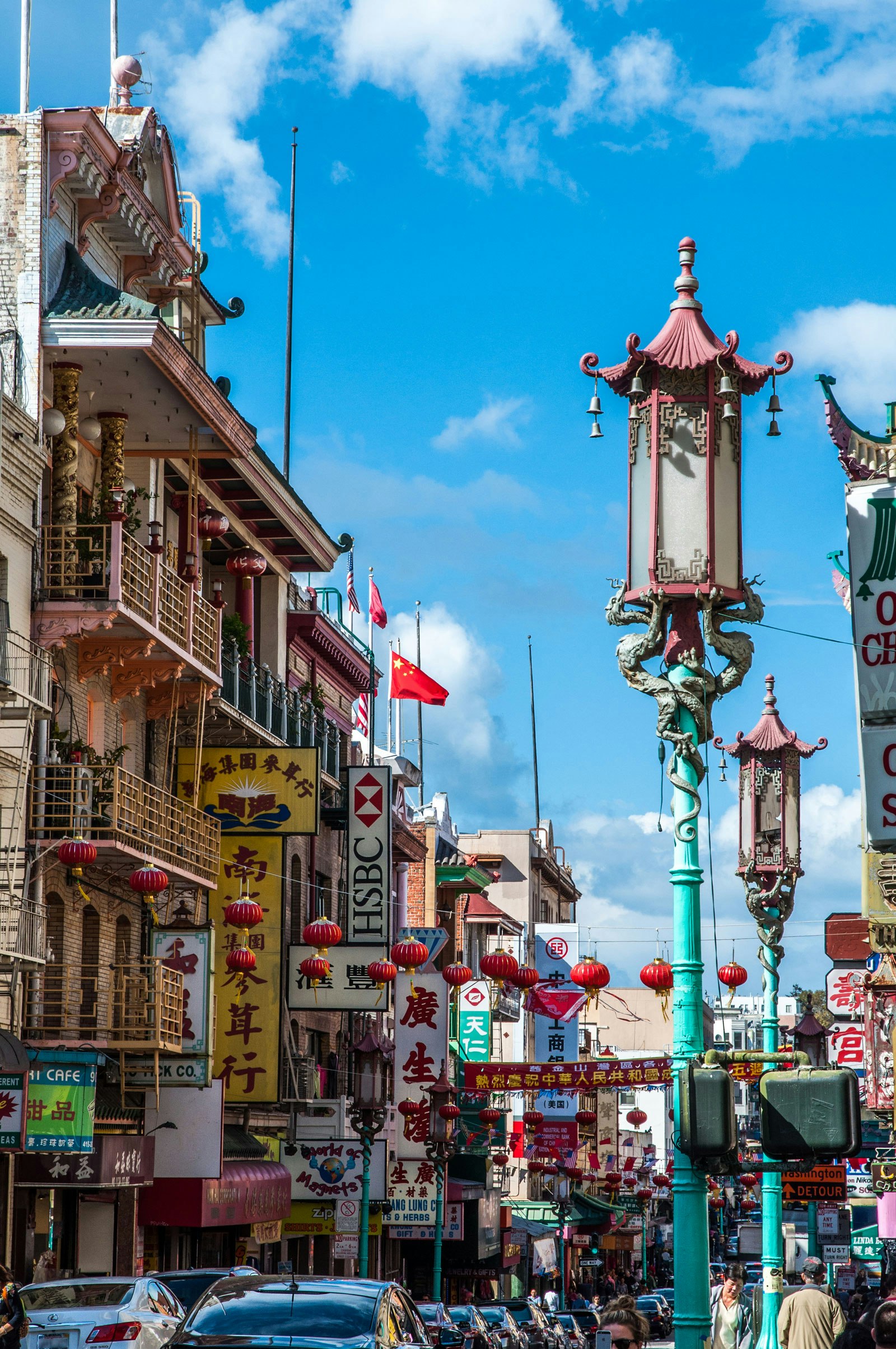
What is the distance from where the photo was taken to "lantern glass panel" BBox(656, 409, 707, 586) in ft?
40.0

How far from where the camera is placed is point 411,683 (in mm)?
56219

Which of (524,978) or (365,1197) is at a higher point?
(524,978)

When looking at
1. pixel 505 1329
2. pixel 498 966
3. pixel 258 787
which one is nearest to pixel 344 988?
pixel 258 787

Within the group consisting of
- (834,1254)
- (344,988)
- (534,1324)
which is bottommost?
(534,1324)

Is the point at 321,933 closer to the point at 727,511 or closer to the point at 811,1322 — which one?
the point at 811,1322

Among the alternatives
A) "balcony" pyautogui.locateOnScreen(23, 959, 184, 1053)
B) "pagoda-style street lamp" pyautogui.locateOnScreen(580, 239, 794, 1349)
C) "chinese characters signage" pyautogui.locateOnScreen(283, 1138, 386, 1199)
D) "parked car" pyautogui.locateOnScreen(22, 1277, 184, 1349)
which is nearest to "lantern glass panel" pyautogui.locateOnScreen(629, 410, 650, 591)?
"pagoda-style street lamp" pyautogui.locateOnScreen(580, 239, 794, 1349)

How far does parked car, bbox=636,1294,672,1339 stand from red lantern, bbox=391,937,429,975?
23.9 metres

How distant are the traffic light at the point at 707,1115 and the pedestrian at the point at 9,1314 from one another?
7591 mm

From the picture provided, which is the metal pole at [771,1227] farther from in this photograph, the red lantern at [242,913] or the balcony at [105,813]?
the balcony at [105,813]

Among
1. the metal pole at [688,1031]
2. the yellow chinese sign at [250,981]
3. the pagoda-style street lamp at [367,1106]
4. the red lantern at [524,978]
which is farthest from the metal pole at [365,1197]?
the metal pole at [688,1031]

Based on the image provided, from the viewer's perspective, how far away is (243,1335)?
13.1 meters

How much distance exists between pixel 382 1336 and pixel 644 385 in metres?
6.91

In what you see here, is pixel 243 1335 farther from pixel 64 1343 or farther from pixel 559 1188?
pixel 559 1188

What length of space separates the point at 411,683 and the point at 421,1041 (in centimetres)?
1276
